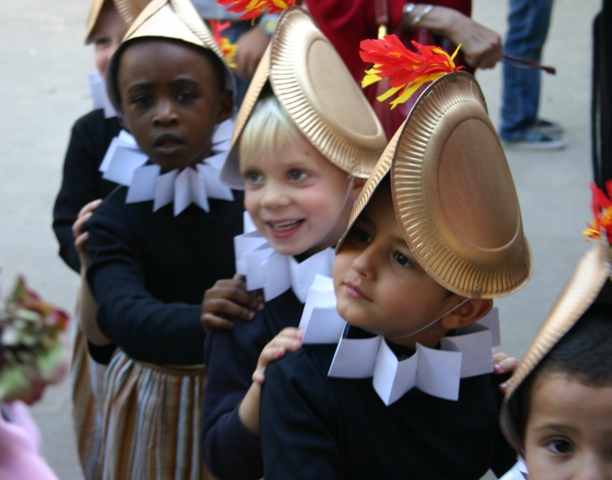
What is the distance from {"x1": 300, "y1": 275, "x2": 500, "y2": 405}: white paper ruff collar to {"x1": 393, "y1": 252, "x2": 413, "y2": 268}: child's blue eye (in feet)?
0.47

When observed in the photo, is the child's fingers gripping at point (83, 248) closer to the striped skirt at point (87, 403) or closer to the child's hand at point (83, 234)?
the child's hand at point (83, 234)

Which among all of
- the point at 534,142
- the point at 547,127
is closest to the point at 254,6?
the point at 534,142

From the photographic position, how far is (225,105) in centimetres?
218

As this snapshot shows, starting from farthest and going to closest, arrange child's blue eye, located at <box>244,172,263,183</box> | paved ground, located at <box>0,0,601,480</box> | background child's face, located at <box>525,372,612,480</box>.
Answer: paved ground, located at <box>0,0,601,480</box>
child's blue eye, located at <box>244,172,263,183</box>
background child's face, located at <box>525,372,612,480</box>

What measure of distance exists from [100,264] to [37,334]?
962mm

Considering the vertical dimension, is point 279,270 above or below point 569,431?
below

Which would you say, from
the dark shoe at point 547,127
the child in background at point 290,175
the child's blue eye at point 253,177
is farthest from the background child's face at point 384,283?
the dark shoe at point 547,127

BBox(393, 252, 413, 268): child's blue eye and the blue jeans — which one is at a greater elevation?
BBox(393, 252, 413, 268): child's blue eye

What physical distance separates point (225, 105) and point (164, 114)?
205 millimetres

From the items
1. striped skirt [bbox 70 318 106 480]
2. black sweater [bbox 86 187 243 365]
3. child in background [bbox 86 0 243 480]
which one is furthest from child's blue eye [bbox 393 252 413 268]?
striped skirt [bbox 70 318 106 480]

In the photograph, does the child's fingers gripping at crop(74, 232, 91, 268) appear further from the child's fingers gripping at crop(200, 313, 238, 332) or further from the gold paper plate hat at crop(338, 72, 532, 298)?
the gold paper plate hat at crop(338, 72, 532, 298)

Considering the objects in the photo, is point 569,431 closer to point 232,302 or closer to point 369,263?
point 369,263

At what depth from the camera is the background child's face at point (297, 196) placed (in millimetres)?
1739

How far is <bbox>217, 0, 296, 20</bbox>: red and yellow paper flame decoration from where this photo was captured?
5.84 feet
